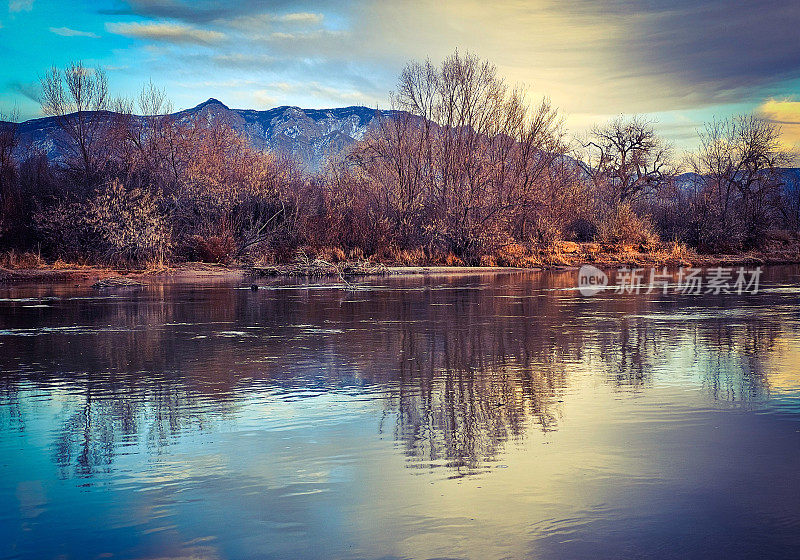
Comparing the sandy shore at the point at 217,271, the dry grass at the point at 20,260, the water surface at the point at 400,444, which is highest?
the dry grass at the point at 20,260

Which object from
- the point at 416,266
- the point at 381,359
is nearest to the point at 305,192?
the point at 416,266

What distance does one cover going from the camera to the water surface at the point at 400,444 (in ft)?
14.8

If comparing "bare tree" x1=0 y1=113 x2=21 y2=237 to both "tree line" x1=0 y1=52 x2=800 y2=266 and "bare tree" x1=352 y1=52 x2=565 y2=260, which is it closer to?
"tree line" x1=0 y1=52 x2=800 y2=266

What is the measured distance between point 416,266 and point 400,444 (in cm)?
3224

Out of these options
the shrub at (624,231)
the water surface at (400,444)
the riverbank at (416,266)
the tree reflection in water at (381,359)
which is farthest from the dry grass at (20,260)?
the shrub at (624,231)

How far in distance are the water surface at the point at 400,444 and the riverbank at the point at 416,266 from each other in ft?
61.2

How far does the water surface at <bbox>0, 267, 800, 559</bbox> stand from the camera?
4512 mm

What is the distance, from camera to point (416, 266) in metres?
38.6

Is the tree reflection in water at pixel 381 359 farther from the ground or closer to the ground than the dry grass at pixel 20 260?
closer to the ground

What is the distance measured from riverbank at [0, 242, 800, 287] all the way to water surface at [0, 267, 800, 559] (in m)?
18.7

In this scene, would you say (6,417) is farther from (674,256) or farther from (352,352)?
(674,256)

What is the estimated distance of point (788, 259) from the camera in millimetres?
51438

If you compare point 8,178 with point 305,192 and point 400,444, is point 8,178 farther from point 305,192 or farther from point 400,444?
point 400,444

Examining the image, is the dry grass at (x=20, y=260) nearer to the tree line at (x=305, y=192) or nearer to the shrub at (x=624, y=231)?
the tree line at (x=305, y=192)
